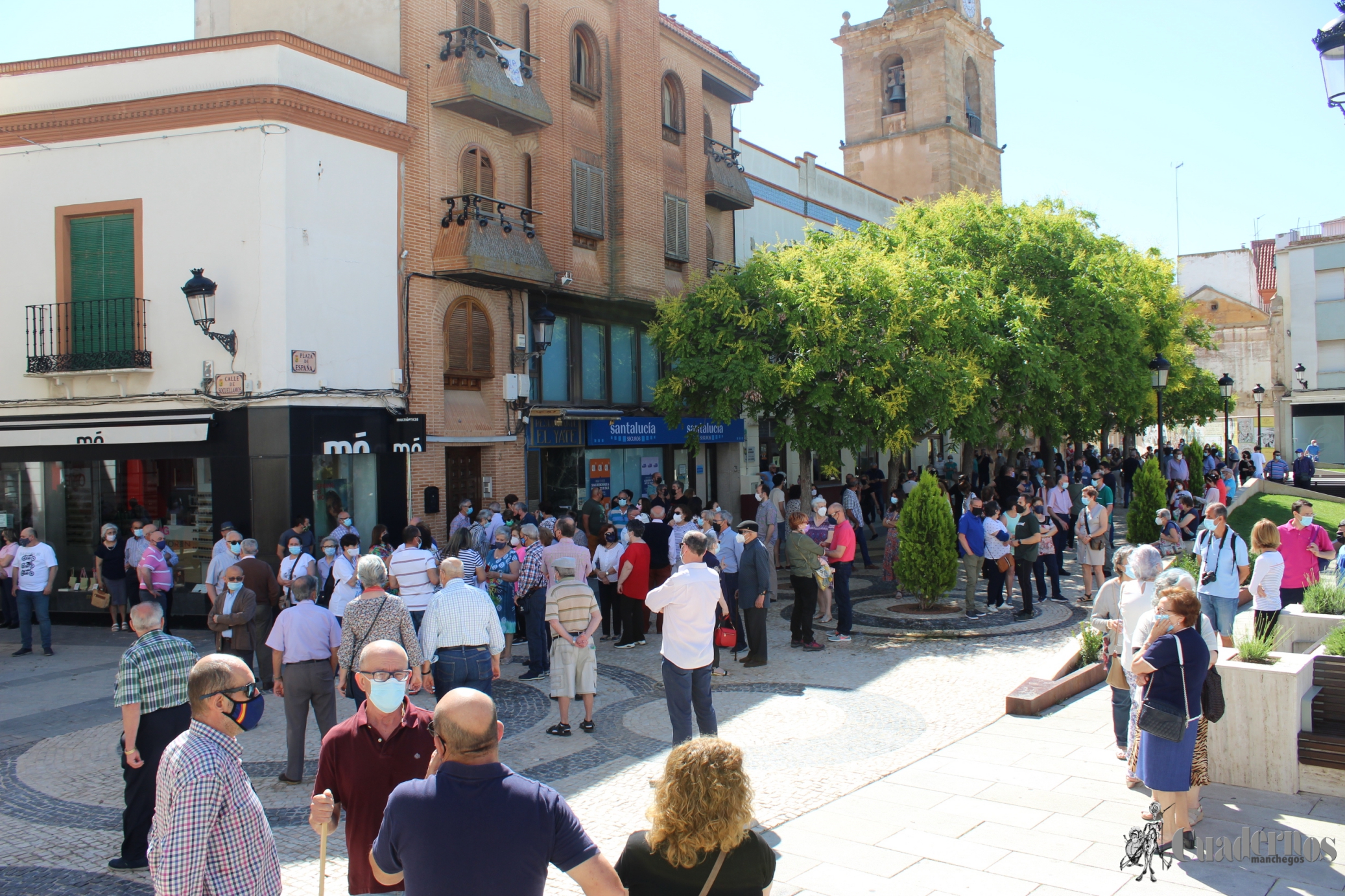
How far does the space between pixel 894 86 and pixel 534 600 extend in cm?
3609

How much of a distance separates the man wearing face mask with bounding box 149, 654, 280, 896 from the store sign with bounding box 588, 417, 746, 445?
1532cm

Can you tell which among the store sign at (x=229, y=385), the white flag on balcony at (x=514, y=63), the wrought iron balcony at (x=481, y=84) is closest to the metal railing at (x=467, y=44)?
the wrought iron balcony at (x=481, y=84)

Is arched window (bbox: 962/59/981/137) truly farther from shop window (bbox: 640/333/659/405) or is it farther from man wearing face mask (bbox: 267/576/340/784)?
man wearing face mask (bbox: 267/576/340/784)

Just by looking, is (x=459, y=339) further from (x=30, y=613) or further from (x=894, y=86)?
(x=894, y=86)

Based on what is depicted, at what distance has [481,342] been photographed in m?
18.6

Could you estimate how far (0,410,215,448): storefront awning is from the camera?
1508 cm

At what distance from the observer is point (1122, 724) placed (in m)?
7.76

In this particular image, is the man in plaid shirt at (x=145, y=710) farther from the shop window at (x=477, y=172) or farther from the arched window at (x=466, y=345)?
the shop window at (x=477, y=172)

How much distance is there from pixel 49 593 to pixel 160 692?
28.4 ft

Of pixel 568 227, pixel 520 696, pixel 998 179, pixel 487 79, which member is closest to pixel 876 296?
pixel 568 227

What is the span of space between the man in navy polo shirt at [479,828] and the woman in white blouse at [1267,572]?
A: 8.43 meters

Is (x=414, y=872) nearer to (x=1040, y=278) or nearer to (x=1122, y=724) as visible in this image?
(x=1122, y=724)

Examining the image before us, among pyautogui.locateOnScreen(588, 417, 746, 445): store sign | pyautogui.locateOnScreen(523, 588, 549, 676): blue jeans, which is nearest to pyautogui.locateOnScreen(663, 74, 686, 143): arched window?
pyautogui.locateOnScreen(588, 417, 746, 445): store sign

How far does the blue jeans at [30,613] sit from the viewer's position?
42.9 ft
